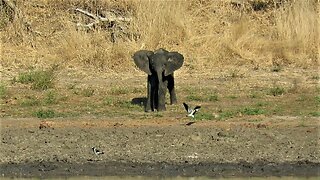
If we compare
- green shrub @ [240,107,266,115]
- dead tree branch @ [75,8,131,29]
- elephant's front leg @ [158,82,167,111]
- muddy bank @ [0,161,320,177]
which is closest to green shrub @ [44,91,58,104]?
elephant's front leg @ [158,82,167,111]

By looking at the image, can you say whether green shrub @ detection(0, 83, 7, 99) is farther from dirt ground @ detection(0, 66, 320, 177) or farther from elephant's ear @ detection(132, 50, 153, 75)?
elephant's ear @ detection(132, 50, 153, 75)

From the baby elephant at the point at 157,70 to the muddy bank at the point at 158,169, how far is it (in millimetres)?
2771

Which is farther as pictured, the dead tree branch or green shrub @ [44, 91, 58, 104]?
the dead tree branch

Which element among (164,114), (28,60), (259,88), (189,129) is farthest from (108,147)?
(28,60)

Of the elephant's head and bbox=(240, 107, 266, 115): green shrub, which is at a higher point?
the elephant's head

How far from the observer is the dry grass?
1741cm

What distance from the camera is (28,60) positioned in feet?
57.5

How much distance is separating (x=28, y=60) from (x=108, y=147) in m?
6.85

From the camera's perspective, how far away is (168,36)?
59.8ft

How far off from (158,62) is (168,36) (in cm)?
503

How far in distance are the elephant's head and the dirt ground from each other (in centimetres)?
72

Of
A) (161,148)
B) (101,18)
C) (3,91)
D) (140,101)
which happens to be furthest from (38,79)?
(161,148)

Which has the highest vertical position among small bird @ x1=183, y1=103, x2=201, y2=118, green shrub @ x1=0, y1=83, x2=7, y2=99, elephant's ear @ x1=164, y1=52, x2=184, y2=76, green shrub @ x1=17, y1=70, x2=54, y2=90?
elephant's ear @ x1=164, y1=52, x2=184, y2=76

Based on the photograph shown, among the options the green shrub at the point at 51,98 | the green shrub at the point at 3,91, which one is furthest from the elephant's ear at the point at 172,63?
the green shrub at the point at 3,91
